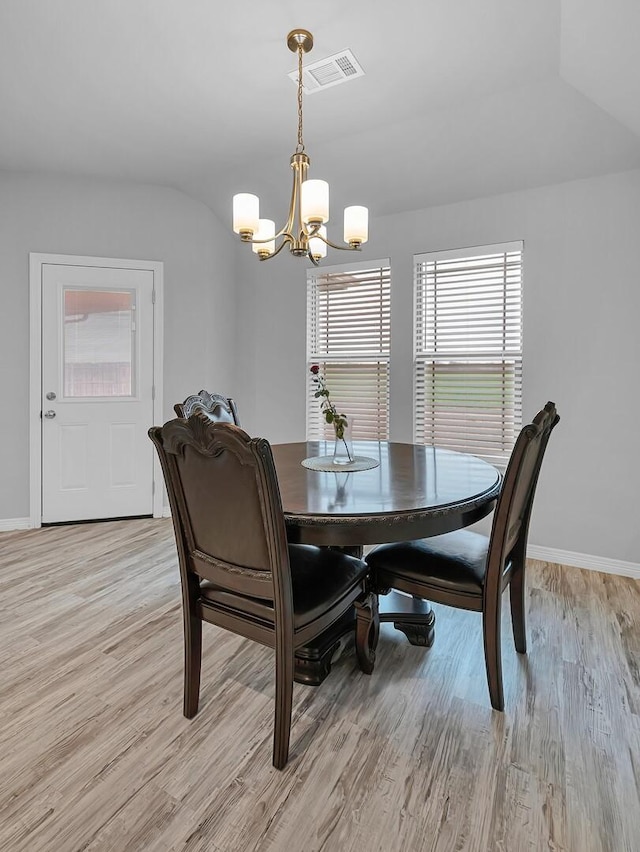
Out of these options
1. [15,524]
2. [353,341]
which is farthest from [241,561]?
[15,524]

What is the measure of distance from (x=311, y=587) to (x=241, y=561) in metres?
0.27

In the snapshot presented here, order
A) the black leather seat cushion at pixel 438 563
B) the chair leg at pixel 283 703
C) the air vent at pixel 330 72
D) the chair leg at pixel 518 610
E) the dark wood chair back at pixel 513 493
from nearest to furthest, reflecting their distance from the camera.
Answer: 1. the chair leg at pixel 283 703
2. the dark wood chair back at pixel 513 493
3. the black leather seat cushion at pixel 438 563
4. the chair leg at pixel 518 610
5. the air vent at pixel 330 72

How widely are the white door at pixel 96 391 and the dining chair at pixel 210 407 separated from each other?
156 centimetres

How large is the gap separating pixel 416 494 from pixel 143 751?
1.26 metres

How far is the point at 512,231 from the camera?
11.2 feet

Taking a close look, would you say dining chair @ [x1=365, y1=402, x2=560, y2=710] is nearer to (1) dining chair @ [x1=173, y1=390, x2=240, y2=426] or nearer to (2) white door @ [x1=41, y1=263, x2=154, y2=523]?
(1) dining chair @ [x1=173, y1=390, x2=240, y2=426]

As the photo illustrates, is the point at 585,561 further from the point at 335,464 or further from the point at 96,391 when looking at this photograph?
the point at 96,391

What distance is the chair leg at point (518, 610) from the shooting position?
7.08 feet

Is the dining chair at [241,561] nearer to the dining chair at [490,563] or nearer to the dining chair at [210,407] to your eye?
the dining chair at [490,563]

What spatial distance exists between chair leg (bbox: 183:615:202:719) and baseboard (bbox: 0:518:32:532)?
2.88 m

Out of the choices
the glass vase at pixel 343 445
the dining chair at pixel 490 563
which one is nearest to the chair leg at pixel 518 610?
the dining chair at pixel 490 563

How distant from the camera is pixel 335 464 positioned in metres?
2.35

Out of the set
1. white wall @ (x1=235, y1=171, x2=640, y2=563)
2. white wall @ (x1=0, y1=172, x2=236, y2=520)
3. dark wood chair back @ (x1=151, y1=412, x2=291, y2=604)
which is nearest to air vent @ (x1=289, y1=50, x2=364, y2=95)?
white wall @ (x1=235, y1=171, x2=640, y2=563)

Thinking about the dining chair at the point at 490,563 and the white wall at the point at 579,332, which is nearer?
the dining chair at the point at 490,563
